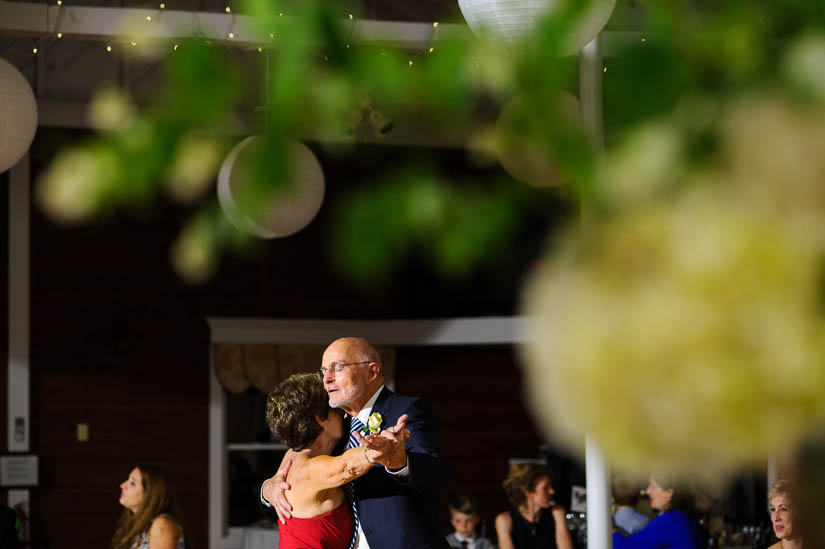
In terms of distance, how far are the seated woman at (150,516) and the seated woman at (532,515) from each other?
179 centimetres

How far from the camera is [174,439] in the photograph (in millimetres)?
8969

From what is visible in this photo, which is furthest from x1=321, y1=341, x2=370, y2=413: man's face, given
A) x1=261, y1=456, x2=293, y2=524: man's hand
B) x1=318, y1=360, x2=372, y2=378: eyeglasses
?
x1=261, y1=456, x2=293, y2=524: man's hand

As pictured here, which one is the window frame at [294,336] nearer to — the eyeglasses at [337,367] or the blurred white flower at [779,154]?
the eyeglasses at [337,367]

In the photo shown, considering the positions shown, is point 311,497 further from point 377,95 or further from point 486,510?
point 486,510

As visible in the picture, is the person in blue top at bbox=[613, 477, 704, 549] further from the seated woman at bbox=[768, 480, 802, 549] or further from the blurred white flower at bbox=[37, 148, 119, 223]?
the blurred white flower at bbox=[37, 148, 119, 223]

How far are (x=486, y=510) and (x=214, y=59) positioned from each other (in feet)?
30.2

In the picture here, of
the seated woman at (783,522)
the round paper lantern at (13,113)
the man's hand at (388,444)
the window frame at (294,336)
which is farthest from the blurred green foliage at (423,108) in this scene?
the window frame at (294,336)

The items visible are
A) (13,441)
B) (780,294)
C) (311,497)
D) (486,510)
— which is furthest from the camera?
(486,510)

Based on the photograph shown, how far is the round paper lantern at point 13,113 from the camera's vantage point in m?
3.84

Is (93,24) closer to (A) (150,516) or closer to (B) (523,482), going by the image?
(A) (150,516)

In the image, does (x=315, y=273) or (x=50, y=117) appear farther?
(x=315, y=273)

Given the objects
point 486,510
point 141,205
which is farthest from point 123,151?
point 486,510

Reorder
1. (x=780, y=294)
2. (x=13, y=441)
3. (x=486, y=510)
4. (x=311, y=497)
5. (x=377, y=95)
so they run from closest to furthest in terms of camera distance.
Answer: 1. (x=780, y=294)
2. (x=377, y=95)
3. (x=311, y=497)
4. (x=13, y=441)
5. (x=486, y=510)

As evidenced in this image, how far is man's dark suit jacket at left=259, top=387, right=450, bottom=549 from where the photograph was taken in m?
3.21
